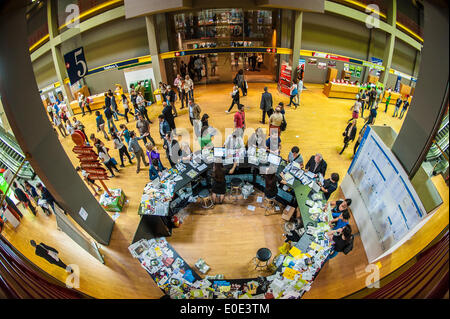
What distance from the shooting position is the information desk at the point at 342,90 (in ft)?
41.7

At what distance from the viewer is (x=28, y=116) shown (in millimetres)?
3820

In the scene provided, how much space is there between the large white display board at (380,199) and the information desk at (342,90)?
7785 millimetres

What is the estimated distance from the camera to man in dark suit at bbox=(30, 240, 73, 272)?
4.59 m

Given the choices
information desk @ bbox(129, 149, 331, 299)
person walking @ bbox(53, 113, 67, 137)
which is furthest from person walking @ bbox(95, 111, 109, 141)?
information desk @ bbox(129, 149, 331, 299)

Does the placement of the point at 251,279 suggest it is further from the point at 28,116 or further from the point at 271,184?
the point at 28,116

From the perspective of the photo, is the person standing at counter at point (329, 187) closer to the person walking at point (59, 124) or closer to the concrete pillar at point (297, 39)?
the concrete pillar at point (297, 39)

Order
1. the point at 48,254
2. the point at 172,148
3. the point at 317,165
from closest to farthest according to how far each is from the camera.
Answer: the point at 48,254 < the point at 317,165 < the point at 172,148

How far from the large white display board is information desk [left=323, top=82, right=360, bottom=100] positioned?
306 inches

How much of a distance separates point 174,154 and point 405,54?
15807mm

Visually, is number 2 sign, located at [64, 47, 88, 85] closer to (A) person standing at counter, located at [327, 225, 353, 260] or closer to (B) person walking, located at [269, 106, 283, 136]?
(B) person walking, located at [269, 106, 283, 136]

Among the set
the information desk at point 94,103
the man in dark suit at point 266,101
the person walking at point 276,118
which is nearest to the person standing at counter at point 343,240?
the person walking at point 276,118

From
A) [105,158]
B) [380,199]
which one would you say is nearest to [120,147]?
[105,158]

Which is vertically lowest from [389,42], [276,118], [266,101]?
[276,118]

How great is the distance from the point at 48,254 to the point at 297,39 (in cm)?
1383
